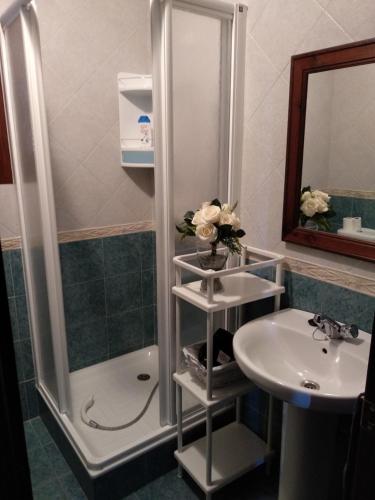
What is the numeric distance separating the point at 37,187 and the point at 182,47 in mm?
809

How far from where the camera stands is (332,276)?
145 cm

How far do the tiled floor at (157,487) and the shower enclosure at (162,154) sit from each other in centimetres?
19

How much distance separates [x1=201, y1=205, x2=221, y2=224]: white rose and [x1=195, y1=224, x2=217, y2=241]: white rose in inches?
0.7

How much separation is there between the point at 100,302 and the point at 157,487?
3.37 feet

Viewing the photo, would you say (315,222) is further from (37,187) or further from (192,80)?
(37,187)

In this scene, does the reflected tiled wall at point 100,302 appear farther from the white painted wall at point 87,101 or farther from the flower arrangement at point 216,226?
the flower arrangement at point 216,226

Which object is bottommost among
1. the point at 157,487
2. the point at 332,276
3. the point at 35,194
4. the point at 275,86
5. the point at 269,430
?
the point at 157,487

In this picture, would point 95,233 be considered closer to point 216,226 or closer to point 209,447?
point 216,226

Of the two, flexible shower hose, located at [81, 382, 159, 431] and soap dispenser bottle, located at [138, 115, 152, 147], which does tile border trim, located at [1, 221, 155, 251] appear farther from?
flexible shower hose, located at [81, 382, 159, 431]

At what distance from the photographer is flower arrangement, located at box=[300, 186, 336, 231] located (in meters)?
1.42

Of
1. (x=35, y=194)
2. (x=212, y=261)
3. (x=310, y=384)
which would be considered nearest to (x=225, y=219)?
(x=212, y=261)

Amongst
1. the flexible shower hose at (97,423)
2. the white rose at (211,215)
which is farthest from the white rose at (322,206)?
the flexible shower hose at (97,423)

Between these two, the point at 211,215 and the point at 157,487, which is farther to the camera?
the point at 157,487

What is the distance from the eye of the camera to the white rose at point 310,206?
57.4 inches
